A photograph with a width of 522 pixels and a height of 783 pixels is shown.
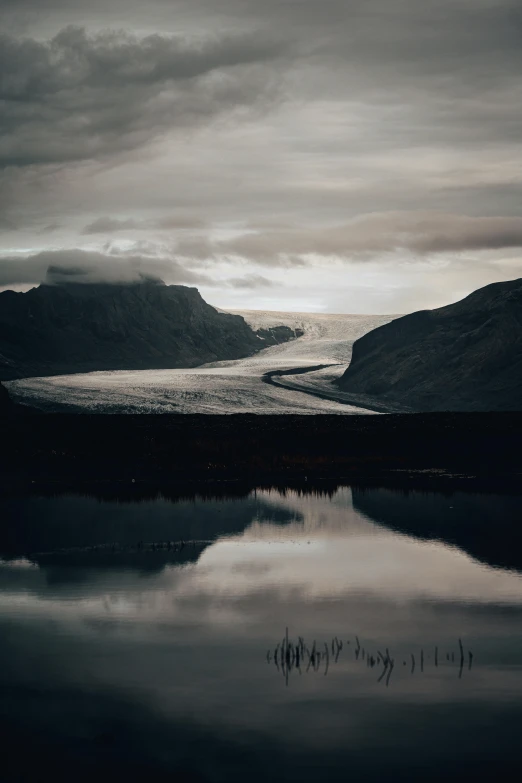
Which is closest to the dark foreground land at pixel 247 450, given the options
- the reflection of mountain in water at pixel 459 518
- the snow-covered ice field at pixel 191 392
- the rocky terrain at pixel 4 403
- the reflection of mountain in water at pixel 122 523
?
the rocky terrain at pixel 4 403

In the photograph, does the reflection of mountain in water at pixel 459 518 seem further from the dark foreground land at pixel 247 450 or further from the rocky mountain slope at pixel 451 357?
the rocky mountain slope at pixel 451 357

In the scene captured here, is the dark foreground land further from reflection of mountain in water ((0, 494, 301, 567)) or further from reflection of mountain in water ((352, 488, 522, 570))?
reflection of mountain in water ((0, 494, 301, 567))

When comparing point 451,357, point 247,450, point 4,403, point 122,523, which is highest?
point 451,357

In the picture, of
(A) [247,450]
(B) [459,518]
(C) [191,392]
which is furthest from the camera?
(C) [191,392]

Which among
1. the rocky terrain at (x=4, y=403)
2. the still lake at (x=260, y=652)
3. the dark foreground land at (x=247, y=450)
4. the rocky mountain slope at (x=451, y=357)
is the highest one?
the rocky mountain slope at (x=451, y=357)

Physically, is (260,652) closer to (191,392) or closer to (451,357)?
(191,392)

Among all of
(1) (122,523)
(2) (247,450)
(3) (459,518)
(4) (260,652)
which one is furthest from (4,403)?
(4) (260,652)

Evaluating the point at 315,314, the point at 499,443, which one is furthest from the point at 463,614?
the point at 315,314
